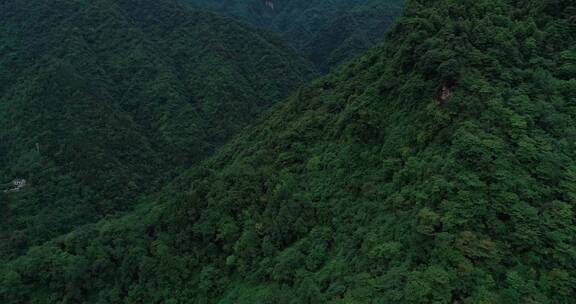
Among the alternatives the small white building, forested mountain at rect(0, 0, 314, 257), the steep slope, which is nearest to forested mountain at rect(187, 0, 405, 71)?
forested mountain at rect(0, 0, 314, 257)

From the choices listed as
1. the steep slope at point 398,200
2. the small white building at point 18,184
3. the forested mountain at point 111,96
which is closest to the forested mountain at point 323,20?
the forested mountain at point 111,96

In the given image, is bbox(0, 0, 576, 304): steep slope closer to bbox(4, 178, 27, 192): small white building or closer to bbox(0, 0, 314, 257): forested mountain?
bbox(0, 0, 314, 257): forested mountain

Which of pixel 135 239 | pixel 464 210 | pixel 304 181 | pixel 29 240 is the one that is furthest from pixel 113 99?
pixel 464 210

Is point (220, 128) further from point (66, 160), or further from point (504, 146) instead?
point (504, 146)

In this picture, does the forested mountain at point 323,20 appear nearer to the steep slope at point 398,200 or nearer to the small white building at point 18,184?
the small white building at point 18,184

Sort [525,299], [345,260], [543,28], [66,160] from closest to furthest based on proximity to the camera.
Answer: [525,299], [345,260], [543,28], [66,160]

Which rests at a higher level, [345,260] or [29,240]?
[29,240]
